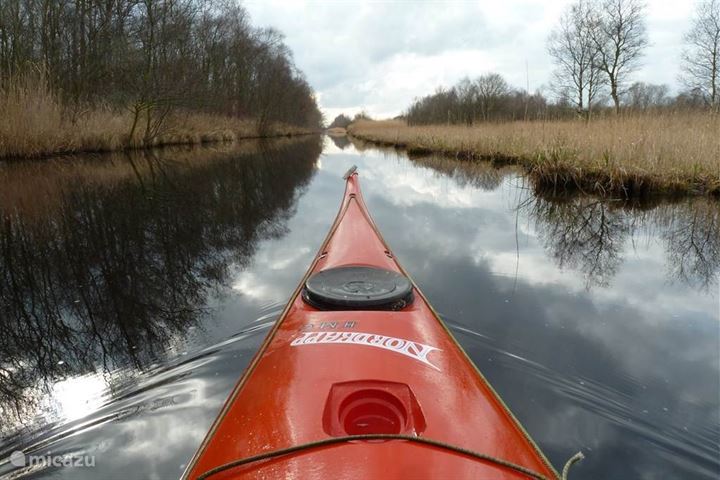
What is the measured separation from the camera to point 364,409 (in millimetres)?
1251

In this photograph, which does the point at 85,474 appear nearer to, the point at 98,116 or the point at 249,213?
the point at 249,213

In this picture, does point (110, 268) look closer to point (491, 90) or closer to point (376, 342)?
point (376, 342)

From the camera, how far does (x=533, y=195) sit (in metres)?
7.43

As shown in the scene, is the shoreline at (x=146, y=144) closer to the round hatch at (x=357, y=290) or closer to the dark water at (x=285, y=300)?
the dark water at (x=285, y=300)

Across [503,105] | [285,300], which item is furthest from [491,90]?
[285,300]

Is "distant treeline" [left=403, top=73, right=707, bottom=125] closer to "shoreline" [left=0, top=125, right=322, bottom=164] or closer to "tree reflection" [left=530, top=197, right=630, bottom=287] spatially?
"tree reflection" [left=530, top=197, right=630, bottom=287]

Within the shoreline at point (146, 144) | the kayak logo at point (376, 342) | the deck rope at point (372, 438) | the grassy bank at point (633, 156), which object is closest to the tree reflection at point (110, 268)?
the kayak logo at point (376, 342)

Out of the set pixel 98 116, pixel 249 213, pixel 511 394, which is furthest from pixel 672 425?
pixel 98 116

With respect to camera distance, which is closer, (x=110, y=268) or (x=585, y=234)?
(x=110, y=268)

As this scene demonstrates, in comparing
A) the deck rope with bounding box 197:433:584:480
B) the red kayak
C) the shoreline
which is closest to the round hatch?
the red kayak

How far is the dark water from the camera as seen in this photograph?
1794 mm
